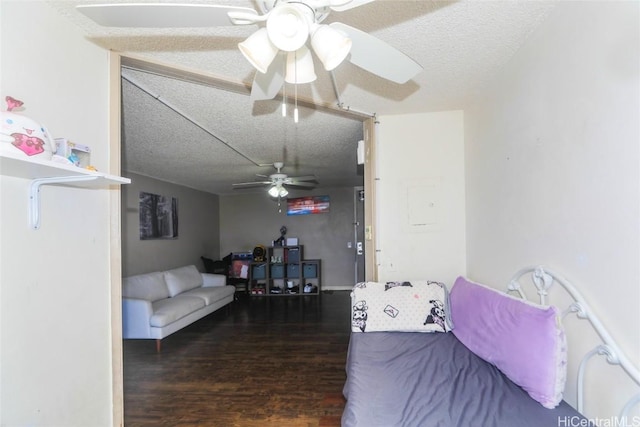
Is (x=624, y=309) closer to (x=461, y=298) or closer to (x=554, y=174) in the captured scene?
(x=554, y=174)

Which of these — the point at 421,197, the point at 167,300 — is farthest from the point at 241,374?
the point at 421,197

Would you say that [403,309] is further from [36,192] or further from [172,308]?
[172,308]

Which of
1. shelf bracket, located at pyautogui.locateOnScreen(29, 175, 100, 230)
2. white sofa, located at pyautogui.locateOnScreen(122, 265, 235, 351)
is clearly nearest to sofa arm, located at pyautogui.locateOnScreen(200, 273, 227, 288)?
white sofa, located at pyautogui.locateOnScreen(122, 265, 235, 351)

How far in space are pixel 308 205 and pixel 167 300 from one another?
3.55 m

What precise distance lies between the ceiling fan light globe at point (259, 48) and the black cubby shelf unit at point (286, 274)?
5.64 meters

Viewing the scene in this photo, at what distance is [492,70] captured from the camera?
1.83m

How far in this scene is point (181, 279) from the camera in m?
4.85

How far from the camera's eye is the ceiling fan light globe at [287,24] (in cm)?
93

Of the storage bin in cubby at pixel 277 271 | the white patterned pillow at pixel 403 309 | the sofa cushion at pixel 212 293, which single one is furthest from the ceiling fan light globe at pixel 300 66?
the storage bin in cubby at pixel 277 271

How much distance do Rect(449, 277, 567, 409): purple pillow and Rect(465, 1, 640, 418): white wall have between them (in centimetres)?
15

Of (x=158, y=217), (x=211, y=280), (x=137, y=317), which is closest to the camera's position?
(x=137, y=317)

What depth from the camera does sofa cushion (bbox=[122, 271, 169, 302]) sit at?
3.99 meters

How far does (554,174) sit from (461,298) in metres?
1.00

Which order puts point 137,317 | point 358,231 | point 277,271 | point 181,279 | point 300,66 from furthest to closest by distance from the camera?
point 277,271 < point 358,231 < point 181,279 < point 137,317 < point 300,66
